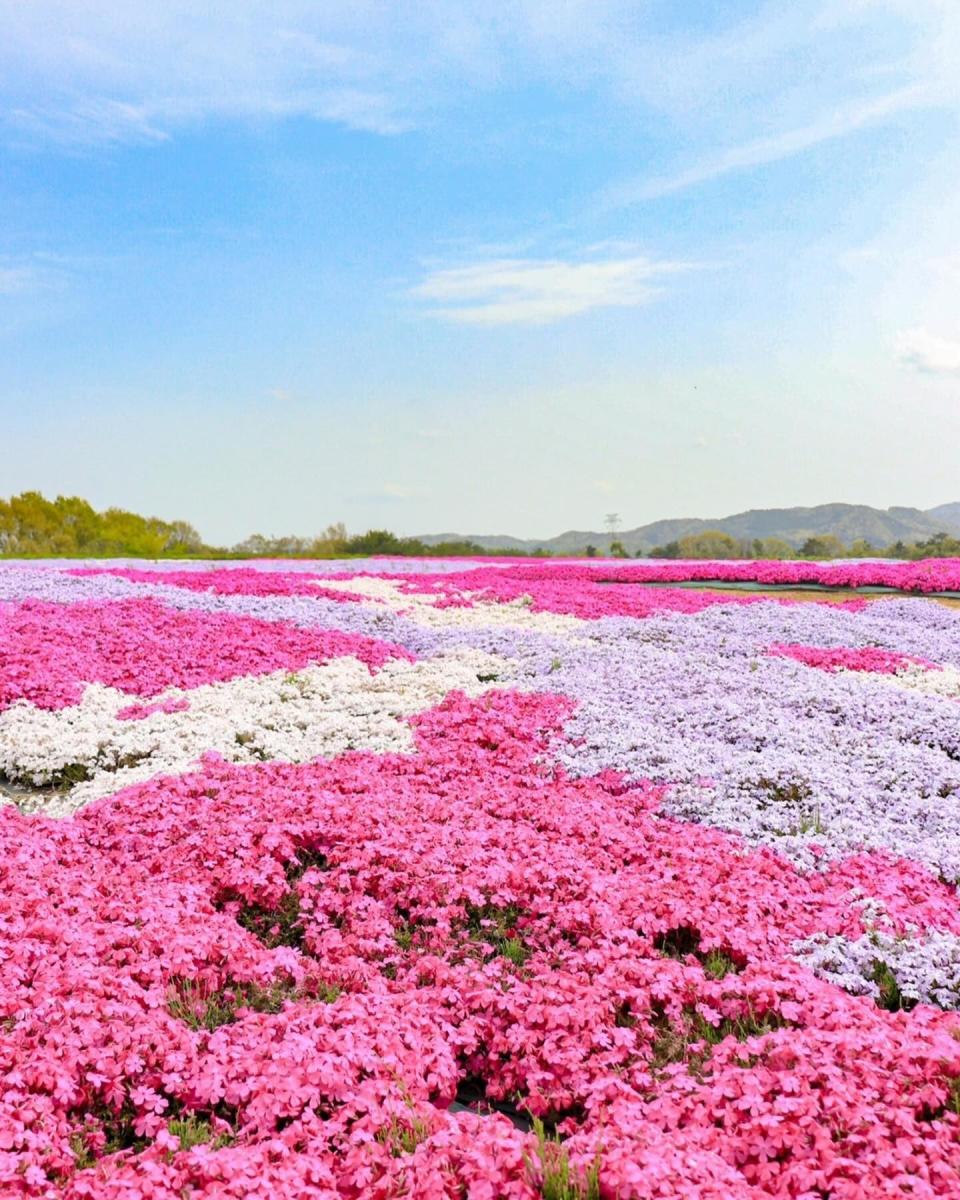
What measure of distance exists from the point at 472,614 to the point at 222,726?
38.8 ft

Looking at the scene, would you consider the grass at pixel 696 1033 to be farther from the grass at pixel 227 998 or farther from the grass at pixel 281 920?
the grass at pixel 281 920

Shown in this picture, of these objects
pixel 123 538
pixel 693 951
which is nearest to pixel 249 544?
pixel 123 538

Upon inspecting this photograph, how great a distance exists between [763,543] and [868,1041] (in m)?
55.2

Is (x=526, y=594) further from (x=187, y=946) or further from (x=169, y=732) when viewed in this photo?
(x=187, y=946)

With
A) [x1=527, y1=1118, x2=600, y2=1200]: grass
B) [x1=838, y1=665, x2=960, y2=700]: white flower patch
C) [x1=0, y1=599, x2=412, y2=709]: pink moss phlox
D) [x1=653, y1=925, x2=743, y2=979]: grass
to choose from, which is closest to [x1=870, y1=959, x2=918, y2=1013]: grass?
[x1=653, y1=925, x2=743, y2=979]: grass

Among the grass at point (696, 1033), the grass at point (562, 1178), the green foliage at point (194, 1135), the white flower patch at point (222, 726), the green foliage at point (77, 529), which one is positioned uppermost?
the green foliage at point (77, 529)

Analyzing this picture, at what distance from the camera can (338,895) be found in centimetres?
755

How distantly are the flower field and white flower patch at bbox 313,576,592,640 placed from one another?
6047mm

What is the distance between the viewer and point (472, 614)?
23.6 metres

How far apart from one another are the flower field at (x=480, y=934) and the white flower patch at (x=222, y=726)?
0.23 ft

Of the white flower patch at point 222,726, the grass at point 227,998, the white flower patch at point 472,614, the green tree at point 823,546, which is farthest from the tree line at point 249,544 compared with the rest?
the grass at point 227,998

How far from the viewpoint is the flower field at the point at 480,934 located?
4.43m

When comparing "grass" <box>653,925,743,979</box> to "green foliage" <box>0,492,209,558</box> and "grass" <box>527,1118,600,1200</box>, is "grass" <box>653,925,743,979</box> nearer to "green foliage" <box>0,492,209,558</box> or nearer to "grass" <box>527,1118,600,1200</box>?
"grass" <box>527,1118,600,1200</box>

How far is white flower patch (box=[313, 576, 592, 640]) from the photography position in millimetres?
21172
